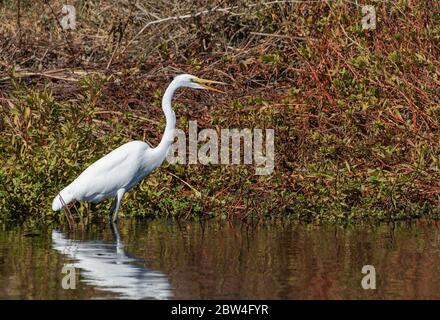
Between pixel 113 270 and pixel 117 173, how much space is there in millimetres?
2527

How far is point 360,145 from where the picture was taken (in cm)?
1274

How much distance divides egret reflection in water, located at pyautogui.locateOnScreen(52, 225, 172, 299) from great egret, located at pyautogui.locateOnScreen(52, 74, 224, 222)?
29.8 inches

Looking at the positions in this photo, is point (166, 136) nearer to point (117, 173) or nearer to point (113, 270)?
point (117, 173)

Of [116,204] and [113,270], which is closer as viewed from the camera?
[113,270]


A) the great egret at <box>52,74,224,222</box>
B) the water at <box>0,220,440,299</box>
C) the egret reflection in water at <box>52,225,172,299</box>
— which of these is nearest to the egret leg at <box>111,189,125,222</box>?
the great egret at <box>52,74,224,222</box>

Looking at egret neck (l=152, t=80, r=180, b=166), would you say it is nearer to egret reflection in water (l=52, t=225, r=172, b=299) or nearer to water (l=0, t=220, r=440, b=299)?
water (l=0, t=220, r=440, b=299)

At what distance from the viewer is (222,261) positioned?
9625 mm

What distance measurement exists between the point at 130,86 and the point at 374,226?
4.44 m

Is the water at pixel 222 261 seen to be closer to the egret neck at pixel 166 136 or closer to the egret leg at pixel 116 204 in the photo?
the egret leg at pixel 116 204

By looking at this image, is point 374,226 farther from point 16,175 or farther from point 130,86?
point 130,86

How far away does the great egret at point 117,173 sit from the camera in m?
11.6

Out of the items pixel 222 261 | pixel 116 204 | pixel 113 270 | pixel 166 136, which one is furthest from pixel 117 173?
pixel 113 270

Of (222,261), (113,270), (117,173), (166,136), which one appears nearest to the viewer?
(113,270)
